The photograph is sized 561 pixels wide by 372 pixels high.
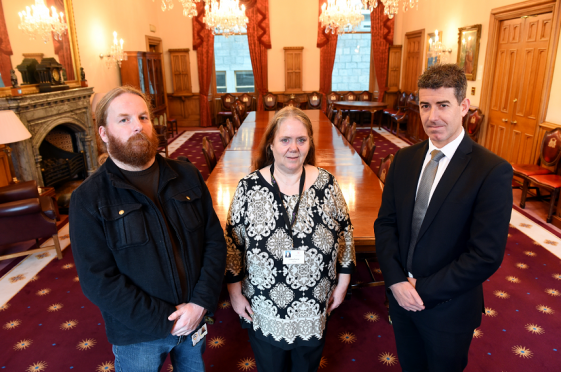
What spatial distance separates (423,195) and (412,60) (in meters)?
10.0

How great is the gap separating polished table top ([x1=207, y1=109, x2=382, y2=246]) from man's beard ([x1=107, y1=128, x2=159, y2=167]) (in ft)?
3.39

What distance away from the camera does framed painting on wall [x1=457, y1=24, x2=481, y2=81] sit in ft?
22.4

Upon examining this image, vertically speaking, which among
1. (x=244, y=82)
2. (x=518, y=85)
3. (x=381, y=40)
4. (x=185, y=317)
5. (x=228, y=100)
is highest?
(x=381, y=40)

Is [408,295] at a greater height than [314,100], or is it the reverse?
[314,100]

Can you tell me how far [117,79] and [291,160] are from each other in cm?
839

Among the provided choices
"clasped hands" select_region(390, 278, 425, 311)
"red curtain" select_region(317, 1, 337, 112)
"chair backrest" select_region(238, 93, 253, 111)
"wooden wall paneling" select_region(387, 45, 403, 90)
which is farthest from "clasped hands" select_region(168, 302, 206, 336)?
"wooden wall paneling" select_region(387, 45, 403, 90)

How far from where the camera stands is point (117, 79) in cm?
862

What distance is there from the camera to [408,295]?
1.53m

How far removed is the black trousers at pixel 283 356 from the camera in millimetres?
1688

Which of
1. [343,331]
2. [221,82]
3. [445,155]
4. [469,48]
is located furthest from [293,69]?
[445,155]

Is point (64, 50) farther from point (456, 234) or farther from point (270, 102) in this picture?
point (456, 234)

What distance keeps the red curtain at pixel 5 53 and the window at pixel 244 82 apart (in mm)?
7862

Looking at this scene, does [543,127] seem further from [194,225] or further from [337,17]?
[194,225]

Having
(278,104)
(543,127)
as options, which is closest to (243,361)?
(543,127)
